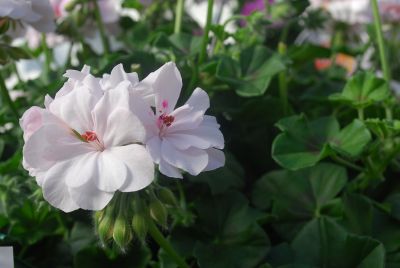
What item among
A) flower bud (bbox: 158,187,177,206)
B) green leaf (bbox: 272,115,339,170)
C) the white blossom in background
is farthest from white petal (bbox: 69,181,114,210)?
the white blossom in background

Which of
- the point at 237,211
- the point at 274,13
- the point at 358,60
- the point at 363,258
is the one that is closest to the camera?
the point at 363,258

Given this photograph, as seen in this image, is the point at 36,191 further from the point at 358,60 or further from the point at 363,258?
the point at 358,60

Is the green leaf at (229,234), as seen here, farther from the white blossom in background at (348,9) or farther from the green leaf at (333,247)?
the white blossom in background at (348,9)

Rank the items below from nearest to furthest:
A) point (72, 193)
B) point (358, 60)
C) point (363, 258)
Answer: point (72, 193), point (363, 258), point (358, 60)

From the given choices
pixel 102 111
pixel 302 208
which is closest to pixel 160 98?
pixel 102 111

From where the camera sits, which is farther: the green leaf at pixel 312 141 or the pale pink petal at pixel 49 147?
the green leaf at pixel 312 141

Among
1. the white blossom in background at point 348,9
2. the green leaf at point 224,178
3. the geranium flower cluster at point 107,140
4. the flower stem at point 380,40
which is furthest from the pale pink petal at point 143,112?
the white blossom in background at point 348,9

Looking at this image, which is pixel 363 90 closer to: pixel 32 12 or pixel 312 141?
pixel 312 141
